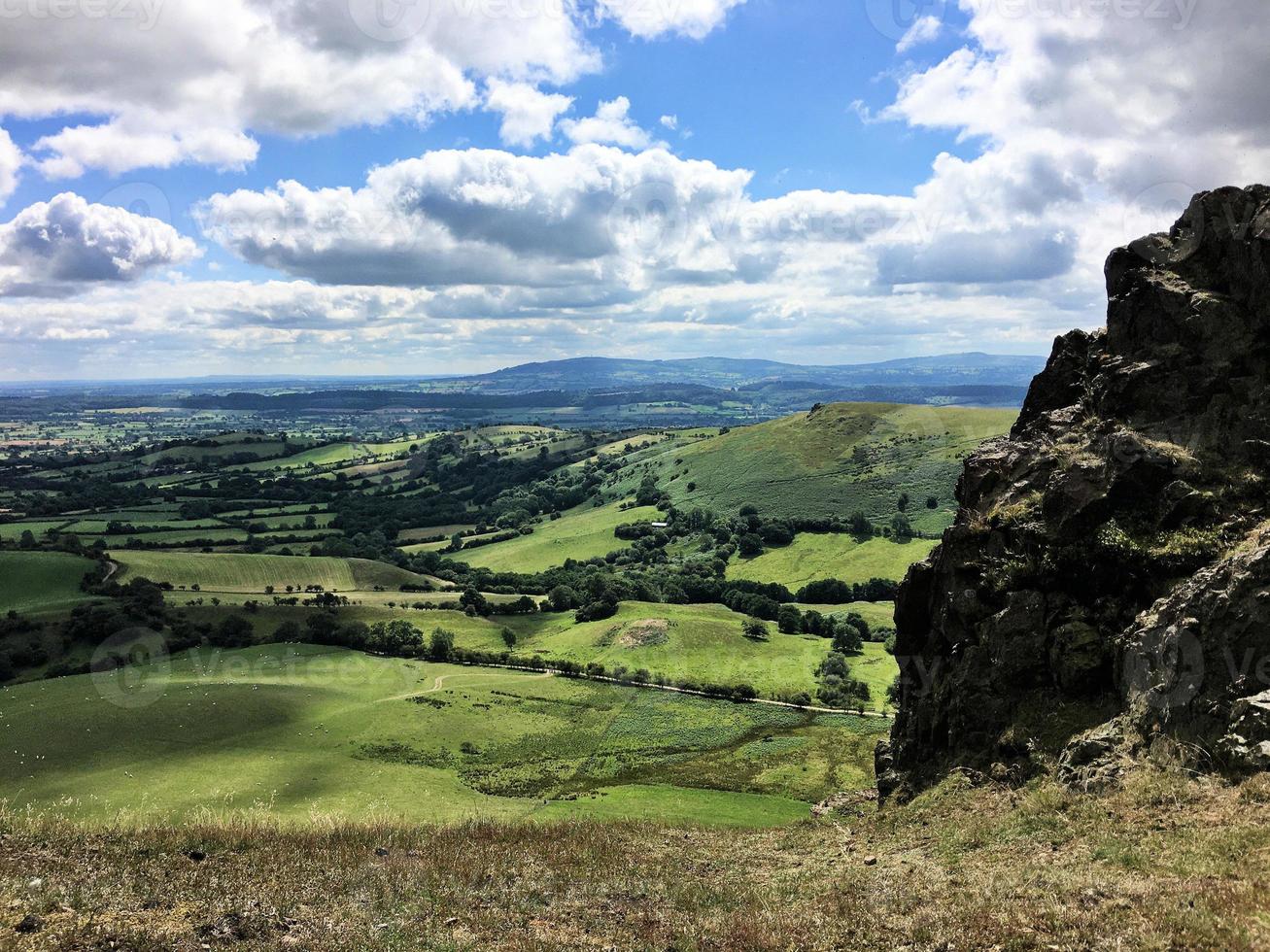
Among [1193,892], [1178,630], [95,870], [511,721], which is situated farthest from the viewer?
[511,721]

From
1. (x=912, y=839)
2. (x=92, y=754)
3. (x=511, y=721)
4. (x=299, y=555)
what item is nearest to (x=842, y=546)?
(x=511, y=721)

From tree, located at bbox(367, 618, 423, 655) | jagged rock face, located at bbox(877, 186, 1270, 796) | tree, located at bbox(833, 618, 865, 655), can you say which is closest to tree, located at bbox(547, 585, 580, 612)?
tree, located at bbox(367, 618, 423, 655)

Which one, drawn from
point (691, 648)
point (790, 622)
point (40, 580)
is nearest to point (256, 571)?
point (40, 580)

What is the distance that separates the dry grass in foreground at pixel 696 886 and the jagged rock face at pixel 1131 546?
3418 mm

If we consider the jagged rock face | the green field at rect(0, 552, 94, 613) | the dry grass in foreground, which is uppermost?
the jagged rock face

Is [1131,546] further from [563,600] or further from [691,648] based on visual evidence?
[563,600]

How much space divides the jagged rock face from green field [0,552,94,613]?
147041 millimetres

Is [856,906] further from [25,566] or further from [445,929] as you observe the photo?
[25,566]

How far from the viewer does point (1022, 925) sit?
12.8 meters

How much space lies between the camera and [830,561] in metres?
180

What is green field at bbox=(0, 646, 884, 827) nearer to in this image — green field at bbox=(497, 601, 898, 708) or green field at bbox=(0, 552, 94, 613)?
green field at bbox=(497, 601, 898, 708)

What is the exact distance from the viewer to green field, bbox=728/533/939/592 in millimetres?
167750

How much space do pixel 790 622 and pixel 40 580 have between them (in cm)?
14355

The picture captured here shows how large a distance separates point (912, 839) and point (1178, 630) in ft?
32.1
